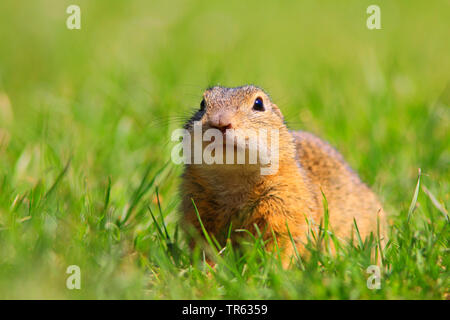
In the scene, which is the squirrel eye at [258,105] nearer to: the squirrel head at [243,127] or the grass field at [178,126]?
the squirrel head at [243,127]

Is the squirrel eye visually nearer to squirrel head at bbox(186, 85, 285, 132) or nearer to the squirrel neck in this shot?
squirrel head at bbox(186, 85, 285, 132)

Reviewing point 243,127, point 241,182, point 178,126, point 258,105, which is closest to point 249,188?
point 241,182

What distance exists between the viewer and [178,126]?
6.64 meters

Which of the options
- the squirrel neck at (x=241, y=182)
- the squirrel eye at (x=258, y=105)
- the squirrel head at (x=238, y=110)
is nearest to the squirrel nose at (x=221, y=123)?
the squirrel head at (x=238, y=110)

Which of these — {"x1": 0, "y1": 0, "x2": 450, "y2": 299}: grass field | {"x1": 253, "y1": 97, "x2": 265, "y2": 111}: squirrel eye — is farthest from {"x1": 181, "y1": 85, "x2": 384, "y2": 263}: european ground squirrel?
{"x1": 0, "y1": 0, "x2": 450, "y2": 299}: grass field

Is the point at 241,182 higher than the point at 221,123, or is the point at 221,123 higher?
the point at 221,123

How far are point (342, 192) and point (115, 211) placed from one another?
5.97 ft

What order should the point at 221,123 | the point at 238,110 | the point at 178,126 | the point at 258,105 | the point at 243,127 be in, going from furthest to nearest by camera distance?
1. the point at 178,126
2. the point at 258,105
3. the point at 238,110
4. the point at 243,127
5. the point at 221,123

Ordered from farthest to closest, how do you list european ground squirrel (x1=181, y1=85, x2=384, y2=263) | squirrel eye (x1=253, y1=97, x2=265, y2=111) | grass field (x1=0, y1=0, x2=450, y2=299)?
squirrel eye (x1=253, y1=97, x2=265, y2=111) < european ground squirrel (x1=181, y1=85, x2=384, y2=263) < grass field (x1=0, y1=0, x2=450, y2=299)

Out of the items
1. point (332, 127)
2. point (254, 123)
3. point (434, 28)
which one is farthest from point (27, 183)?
point (434, 28)

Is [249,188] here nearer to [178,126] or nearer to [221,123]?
[221,123]

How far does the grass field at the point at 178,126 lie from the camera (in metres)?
3.68

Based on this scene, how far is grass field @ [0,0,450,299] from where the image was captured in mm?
3678
